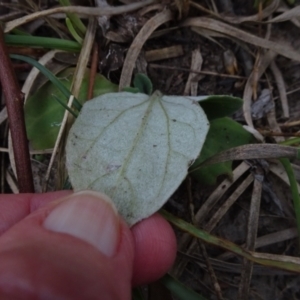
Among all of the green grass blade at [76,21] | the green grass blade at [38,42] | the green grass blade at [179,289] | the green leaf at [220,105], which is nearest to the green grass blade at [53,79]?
the green grass blade at [38,42]

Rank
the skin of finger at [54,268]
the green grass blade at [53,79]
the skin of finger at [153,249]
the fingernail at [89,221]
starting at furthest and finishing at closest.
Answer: the green grass blade at [53,79] → the skin of finger at [153,249] → the fingernail at [89,221] → the skin of finger at [54,268]

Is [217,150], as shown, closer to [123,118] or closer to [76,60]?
[123,118]

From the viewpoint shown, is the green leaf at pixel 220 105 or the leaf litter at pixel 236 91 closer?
the green leaf at pixel 220 105

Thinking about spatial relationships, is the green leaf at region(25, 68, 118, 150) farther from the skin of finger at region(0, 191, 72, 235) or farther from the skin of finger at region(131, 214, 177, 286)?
the skin of finger at region(131, 214, 177, 286)

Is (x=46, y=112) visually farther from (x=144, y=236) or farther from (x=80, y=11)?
(x=144, y=236)

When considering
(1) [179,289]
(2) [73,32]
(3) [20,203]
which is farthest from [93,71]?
(1) [179,289]

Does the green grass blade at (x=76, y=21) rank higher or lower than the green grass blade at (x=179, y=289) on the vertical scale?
higher

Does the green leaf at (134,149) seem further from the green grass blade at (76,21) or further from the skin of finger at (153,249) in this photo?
the green grass blade at (76,21)

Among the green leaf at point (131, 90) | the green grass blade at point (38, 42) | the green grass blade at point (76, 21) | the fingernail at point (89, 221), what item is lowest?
the fingernail at point (89, 221)
